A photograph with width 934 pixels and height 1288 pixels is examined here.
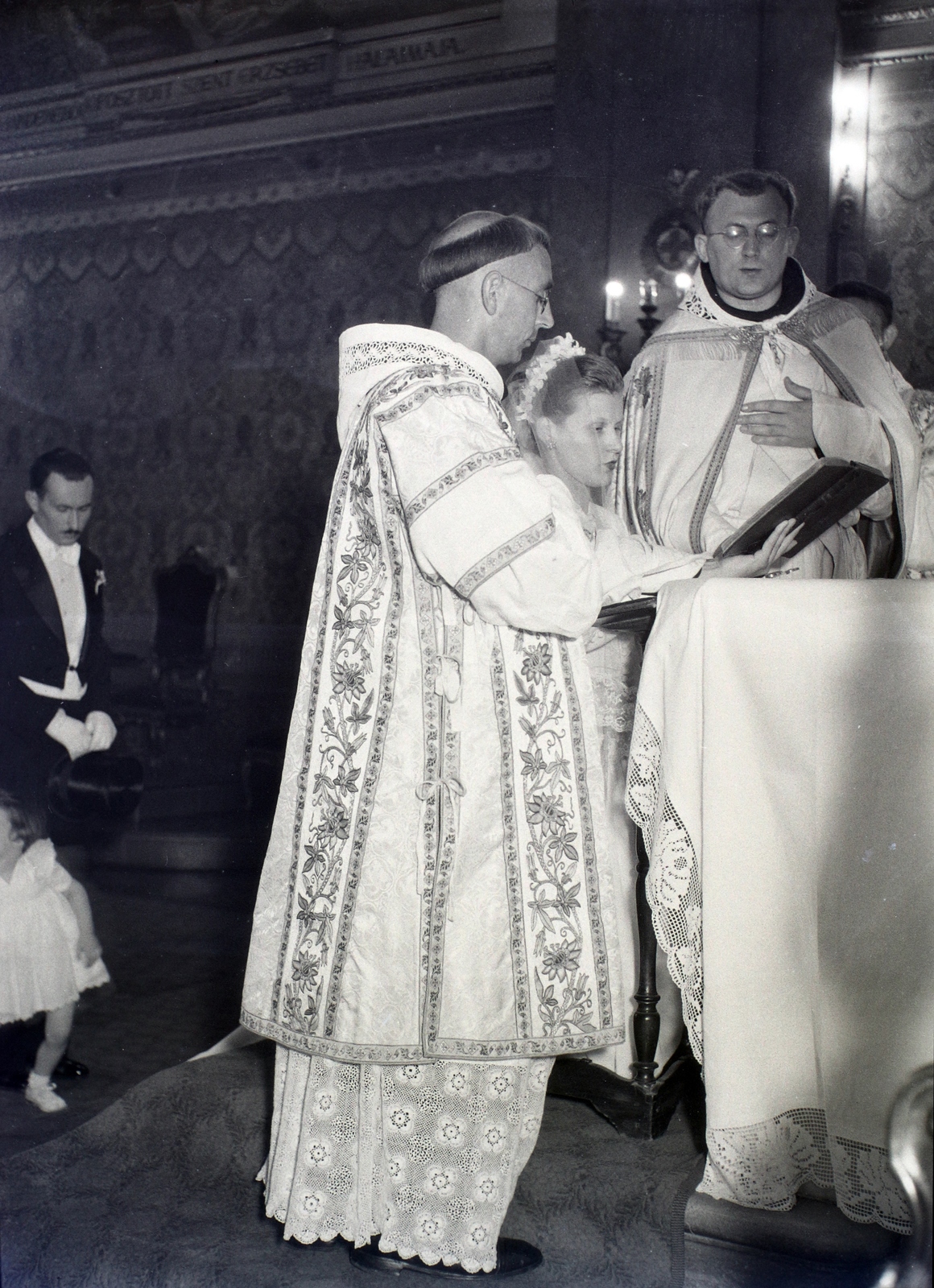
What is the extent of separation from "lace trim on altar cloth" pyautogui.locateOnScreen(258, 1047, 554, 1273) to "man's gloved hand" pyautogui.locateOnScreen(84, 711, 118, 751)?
4.96 feet

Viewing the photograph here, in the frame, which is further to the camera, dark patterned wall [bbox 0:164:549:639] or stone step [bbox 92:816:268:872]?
dark patterned wall [bbox 0:164:549:639]

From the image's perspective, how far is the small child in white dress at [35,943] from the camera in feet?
8.29

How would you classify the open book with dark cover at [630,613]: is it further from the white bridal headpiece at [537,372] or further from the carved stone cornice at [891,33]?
the carved stone cornice at [891,33]

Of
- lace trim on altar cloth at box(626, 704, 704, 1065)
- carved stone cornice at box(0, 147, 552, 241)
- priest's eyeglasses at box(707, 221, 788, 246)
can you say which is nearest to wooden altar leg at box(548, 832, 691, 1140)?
lace trim on altar cloth at box(626, 704, 704, 1065)

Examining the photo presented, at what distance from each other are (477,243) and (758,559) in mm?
655

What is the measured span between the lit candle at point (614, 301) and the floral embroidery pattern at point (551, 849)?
1591 mm

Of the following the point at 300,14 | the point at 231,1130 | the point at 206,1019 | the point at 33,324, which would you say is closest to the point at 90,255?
the point at 33,324

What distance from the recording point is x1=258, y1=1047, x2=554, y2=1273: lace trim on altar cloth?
5.29 ft

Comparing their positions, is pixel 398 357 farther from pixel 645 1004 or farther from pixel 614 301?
pixel 614 301

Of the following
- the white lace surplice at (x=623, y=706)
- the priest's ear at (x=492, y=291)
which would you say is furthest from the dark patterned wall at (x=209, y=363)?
the priest's ear at (x=492, y=291)

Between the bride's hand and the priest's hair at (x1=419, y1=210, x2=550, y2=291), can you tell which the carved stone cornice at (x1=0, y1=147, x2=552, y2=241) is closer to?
the priest's hair at (x1=419, y1=210, x2=550, y2=291)

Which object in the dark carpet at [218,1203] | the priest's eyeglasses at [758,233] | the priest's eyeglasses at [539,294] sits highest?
the priest's eyeglasses at [758,233]

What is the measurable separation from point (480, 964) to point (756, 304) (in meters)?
1.33

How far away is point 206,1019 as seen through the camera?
116 inches
